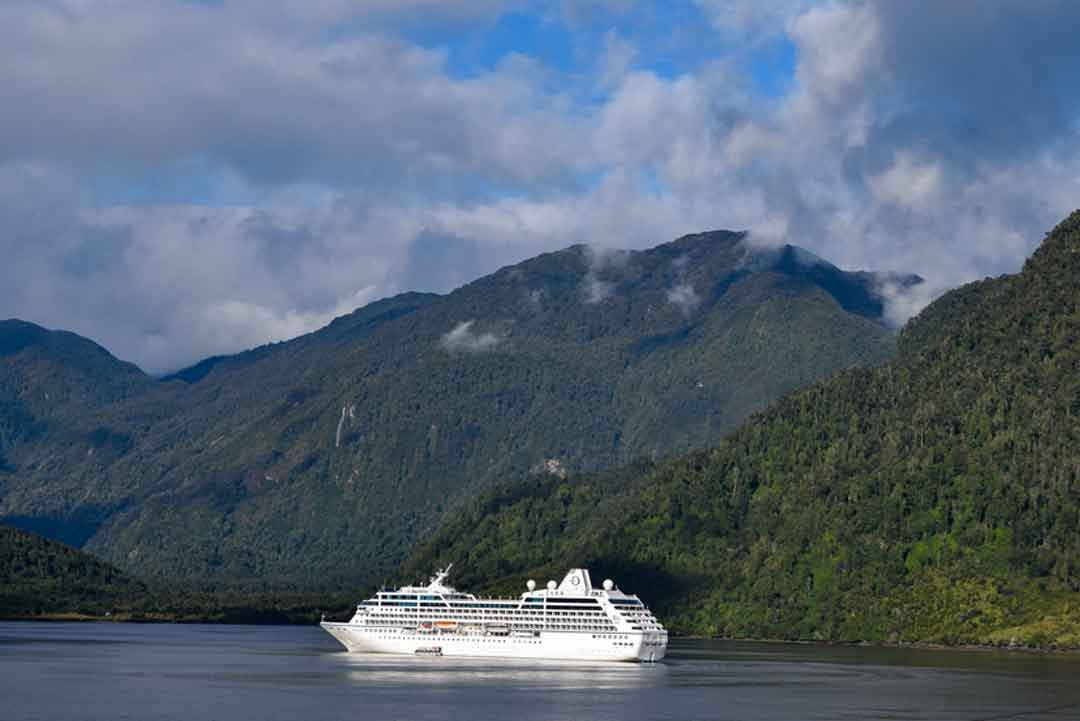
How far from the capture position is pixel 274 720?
656 ft

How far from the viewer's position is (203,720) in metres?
200

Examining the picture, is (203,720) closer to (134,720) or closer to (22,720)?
(134,720)

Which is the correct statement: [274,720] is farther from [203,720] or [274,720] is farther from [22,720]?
[22,720]

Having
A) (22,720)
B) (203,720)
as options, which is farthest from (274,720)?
(22,720)

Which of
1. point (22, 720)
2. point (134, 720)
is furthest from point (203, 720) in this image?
point (22, 720)

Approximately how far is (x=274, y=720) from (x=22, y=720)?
28577mm

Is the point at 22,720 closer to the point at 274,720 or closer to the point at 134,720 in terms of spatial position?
the point at 134,720

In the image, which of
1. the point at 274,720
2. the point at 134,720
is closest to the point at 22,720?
the point at 134,720

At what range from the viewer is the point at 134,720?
19862 centimetres

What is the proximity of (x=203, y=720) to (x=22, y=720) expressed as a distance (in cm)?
2040

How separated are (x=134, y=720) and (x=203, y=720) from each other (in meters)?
7.86

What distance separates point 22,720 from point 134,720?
1254cm
